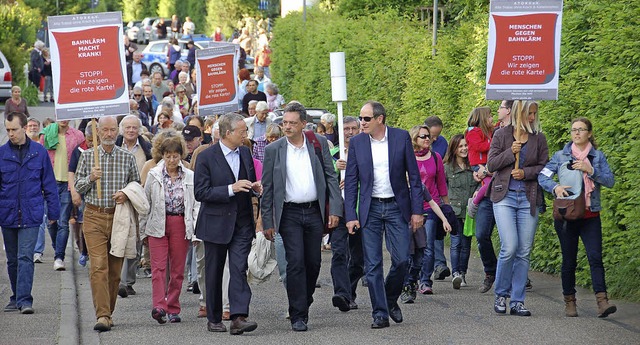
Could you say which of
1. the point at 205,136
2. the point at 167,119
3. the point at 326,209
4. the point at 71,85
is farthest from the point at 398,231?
the point at 167,119

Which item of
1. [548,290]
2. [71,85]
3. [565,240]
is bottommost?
[548,290]

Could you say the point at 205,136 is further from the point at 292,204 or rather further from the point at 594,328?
the point at 594,328

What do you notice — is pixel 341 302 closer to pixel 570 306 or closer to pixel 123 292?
pixel 570 306

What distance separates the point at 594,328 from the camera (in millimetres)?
11297

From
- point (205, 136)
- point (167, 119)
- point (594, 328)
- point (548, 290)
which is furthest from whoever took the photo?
point (167, 119)

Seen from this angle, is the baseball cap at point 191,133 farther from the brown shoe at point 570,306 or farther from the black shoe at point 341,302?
the brown shoe at point 570,306

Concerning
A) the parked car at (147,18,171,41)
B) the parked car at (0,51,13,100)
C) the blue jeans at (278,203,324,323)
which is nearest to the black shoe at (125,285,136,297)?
the blue jeans at (278,203,324,323)

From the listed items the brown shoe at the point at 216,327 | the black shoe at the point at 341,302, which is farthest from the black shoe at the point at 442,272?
the brown shoe at the point at 216,327

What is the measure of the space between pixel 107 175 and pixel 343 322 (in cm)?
252

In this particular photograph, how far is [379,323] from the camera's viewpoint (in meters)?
11.4

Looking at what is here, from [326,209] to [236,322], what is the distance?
50.3 inches

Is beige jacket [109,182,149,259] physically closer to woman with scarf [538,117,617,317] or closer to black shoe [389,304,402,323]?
black shoe [389,304,402,323]

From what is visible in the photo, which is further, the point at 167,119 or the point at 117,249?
the point at 167,119

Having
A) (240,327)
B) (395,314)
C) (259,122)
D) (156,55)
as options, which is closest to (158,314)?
(240,327)
